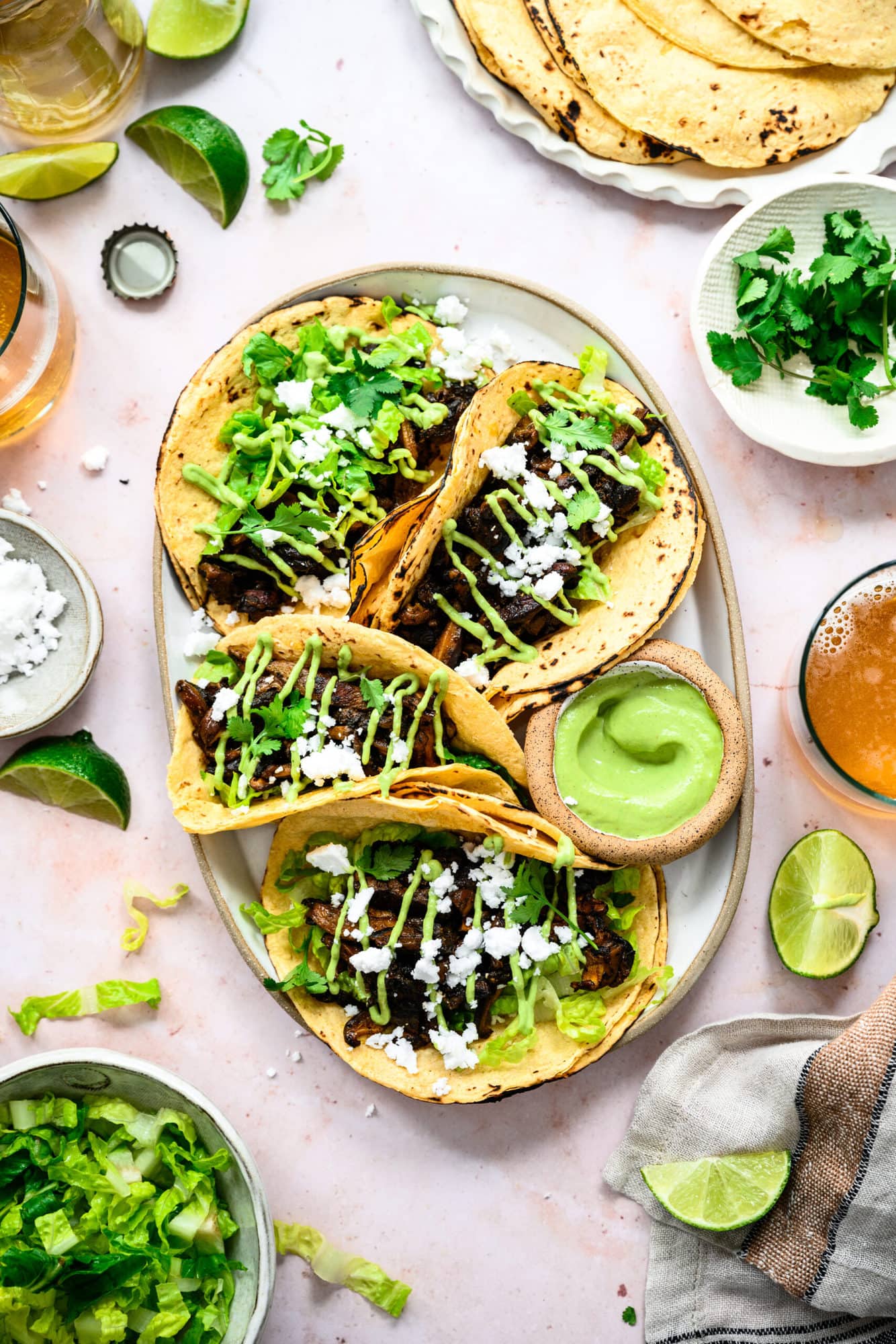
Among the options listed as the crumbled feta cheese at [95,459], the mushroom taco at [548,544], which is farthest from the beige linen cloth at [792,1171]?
the crumbled feta cheese at [95,459]

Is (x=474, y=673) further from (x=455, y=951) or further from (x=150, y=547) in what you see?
(x=150, y=547)

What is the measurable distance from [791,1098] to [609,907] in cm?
74

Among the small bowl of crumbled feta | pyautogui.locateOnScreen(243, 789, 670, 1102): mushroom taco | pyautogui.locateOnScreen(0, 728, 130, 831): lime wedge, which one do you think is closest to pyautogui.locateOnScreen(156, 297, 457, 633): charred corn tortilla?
the small bowl of crumbled feta

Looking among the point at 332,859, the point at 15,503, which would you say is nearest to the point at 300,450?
the point at 15,503

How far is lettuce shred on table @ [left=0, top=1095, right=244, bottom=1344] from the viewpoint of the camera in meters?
2.54

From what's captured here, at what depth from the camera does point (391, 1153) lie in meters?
3.03

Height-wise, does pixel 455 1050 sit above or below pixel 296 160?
below

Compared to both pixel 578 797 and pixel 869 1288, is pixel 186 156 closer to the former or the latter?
pixel 578 797

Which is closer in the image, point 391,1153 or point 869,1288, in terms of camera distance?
point 869,1288

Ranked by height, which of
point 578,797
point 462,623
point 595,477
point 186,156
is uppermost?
point 186,156

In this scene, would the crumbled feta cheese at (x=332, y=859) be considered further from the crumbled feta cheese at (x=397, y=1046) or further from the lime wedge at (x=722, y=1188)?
the lime wedge at (x=722, y=1188)

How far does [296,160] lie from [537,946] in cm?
235

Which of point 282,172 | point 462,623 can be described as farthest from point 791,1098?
point 282,172

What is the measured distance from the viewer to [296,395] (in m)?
2.68
